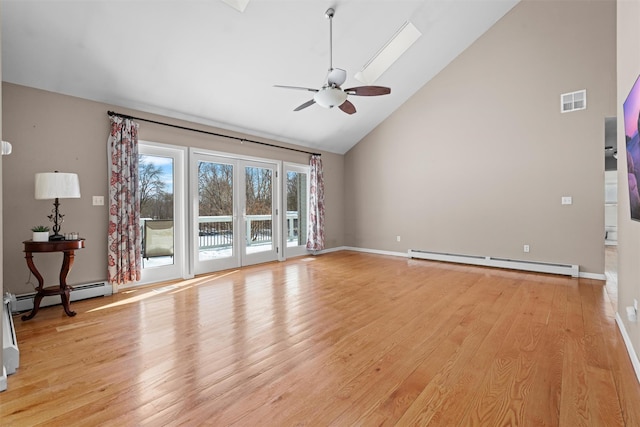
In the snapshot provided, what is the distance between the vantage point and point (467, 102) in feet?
19.0

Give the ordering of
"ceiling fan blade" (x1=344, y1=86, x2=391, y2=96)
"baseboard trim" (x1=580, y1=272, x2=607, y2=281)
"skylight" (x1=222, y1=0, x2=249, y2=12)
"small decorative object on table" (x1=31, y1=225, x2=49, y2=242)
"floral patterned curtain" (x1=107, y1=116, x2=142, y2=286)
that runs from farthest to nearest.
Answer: "baseboard trim" (x1=580, y1=272, x2=607, y2=281) → "floral patterned curtain" (x1=107, y1=116, x2=142, y2=286) → "ceiling fan blade" (x1=344, y1=86, x2=391, y2=96) → "skylight" (x1=222, y1=0, x2=249, y2=12) → "small decorative object on table" (x1=31, y1=225, x2=49, y2=242)

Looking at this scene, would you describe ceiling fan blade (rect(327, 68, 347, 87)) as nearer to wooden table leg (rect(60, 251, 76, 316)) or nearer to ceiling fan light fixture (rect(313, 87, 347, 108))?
ceiling fan light fixture (rect(313, 87, 347, 108))

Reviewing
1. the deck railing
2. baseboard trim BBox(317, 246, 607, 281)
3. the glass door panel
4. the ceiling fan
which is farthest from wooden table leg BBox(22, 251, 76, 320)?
baseboard trim BBox(317, 246, 607, 281)

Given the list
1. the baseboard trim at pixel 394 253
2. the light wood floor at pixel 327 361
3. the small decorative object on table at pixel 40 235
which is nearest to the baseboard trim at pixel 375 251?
the baseboard trim at pixel 394 253

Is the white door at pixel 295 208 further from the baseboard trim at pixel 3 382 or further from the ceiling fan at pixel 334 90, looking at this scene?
the baseboard trim at pixel 3 382

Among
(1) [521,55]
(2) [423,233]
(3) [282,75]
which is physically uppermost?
(1) [521,55]

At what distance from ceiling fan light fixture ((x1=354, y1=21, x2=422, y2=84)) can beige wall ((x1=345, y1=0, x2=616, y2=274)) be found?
1532 mm

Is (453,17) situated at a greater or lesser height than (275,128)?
greater

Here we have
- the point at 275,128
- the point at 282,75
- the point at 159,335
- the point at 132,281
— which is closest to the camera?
the point at 159,335

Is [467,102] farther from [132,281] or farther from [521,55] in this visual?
[132,281]

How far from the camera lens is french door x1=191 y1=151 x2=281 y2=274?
5074 mm

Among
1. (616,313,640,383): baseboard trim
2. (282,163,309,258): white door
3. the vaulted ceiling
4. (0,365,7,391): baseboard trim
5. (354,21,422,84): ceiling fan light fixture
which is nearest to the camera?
(0,365,7,391): baseboard trim

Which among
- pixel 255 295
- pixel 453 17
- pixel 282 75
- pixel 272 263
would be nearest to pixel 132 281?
pixel 255 295

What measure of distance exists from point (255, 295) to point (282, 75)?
3.29m
